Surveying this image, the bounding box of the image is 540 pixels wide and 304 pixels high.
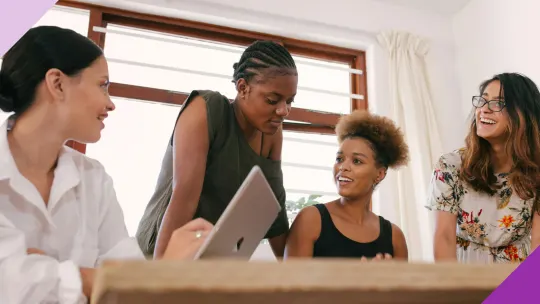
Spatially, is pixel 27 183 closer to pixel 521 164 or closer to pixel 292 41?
pixel 521 164

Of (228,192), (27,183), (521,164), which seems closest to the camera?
(27,183)

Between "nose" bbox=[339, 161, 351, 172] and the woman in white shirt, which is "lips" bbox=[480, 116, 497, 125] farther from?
the woman in white shirt

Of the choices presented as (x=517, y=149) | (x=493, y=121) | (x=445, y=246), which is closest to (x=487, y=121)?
(x=493, y=121)

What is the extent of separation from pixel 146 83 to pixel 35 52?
170 cm

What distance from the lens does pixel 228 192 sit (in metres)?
1.39

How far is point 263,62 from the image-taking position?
4.83ft

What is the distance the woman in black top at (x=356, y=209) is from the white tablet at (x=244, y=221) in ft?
2.18

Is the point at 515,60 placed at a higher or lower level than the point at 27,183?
higher

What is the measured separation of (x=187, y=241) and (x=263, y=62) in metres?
0.78

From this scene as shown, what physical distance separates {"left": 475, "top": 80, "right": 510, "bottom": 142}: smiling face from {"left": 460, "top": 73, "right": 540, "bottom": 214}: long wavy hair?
2 centimetres

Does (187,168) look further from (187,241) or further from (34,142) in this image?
(187,241)

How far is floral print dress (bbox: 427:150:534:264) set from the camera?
62.0 inches

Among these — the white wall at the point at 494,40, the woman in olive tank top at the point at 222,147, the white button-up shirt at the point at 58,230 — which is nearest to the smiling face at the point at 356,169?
the woman in olive tank top at the point at 222,147

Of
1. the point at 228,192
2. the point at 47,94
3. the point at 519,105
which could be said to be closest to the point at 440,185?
the point at 519,105
